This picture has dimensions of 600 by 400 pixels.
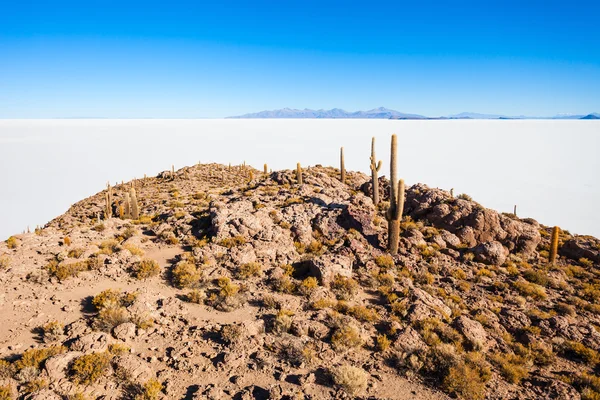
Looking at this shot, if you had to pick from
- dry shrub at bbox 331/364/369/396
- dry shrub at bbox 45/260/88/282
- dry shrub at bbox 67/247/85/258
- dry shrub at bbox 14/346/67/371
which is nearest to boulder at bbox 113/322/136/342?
dry shrub at bbox 14/346/67/371

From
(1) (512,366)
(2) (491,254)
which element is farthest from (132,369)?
(2) (491,254)

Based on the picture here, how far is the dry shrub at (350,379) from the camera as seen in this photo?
6.33 meters

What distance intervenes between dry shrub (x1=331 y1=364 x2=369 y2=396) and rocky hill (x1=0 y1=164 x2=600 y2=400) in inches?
1.1

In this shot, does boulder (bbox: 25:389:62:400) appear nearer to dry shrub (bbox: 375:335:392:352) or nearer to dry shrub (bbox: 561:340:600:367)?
dry shrub (bbox: 375:335:392:352)

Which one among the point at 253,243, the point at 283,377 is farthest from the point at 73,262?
the point at 283,377

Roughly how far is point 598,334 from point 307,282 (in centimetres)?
814

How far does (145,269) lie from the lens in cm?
1065

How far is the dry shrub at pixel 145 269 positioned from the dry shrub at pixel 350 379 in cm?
688

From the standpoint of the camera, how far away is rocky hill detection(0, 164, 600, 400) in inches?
261

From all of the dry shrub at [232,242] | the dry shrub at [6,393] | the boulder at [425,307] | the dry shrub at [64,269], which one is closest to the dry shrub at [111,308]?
the dry shrub at [64,269]

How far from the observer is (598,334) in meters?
8.88

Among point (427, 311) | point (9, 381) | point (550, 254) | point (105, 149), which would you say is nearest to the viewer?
point (9, 381)

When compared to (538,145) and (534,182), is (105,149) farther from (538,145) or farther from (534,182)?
(538,145)

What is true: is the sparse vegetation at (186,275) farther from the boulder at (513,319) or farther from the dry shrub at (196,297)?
the boulder at (513,319)
